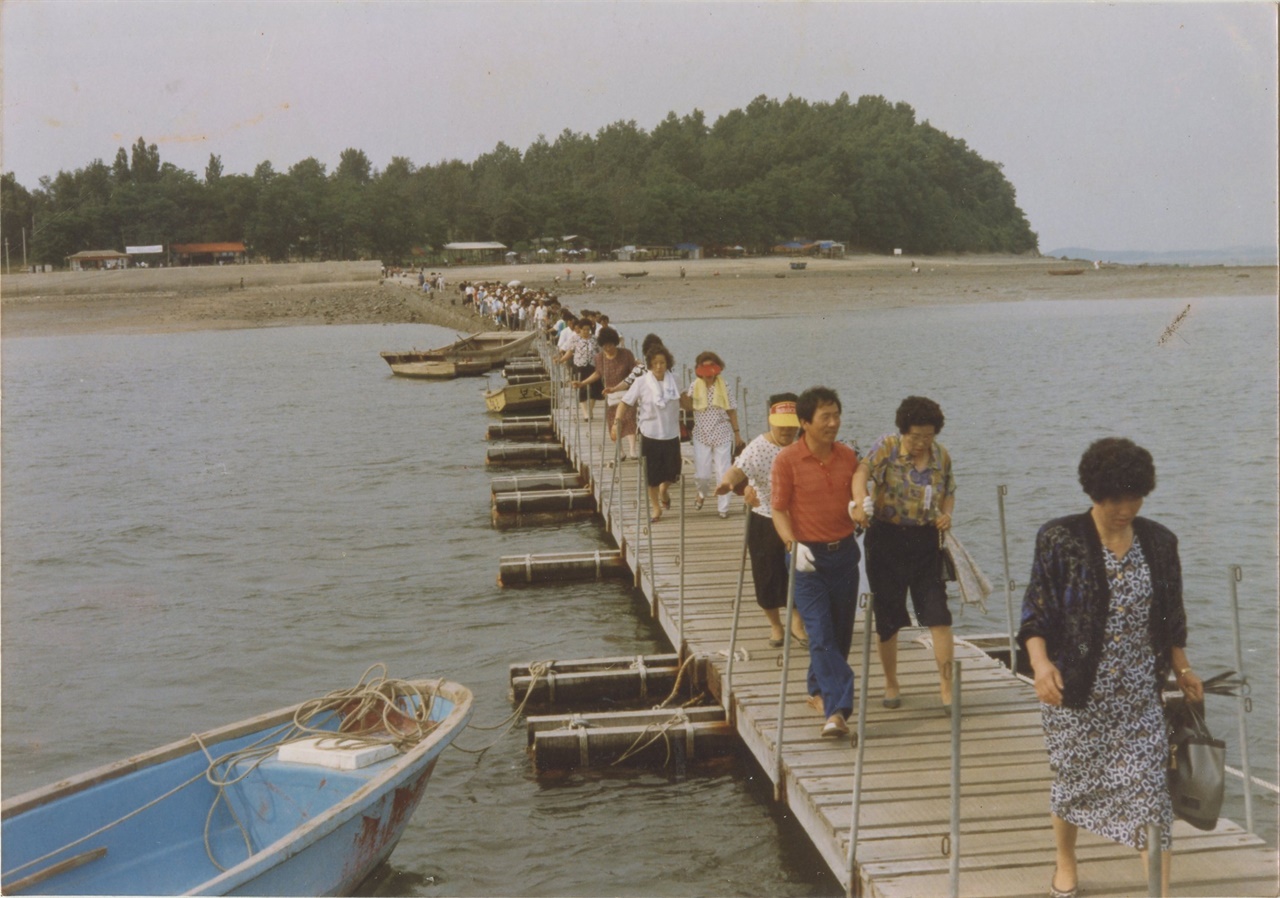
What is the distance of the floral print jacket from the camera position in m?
4.49

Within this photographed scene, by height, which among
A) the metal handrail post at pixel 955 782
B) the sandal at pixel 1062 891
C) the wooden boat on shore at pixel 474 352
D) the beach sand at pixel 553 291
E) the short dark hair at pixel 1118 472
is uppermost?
the beach sand at pixel 553 291

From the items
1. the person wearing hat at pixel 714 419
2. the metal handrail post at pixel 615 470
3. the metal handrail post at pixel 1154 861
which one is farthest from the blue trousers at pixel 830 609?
the metal handrail post at pixel 615 470

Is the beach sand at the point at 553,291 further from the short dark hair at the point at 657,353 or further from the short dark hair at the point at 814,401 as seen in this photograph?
the short dark hair at the point at 814,401

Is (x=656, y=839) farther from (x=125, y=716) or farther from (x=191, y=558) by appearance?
(x=191, y=558)

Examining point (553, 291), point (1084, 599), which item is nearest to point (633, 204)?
point (553, 291)

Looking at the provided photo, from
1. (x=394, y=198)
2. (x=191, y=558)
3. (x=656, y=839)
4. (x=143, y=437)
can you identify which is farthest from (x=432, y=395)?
(x=394, y=198)

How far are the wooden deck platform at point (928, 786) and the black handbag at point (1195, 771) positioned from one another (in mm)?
726

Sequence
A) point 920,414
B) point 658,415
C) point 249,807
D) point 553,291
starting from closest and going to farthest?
point 920,414 < point 249,807 < point 658,415 < point 553,291

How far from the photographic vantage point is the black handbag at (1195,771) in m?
4.41

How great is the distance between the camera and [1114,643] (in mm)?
4512

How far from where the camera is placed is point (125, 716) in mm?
11594

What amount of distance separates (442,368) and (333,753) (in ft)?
96.3

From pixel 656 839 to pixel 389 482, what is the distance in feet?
53.0

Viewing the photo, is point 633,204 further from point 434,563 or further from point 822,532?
point 822,532
